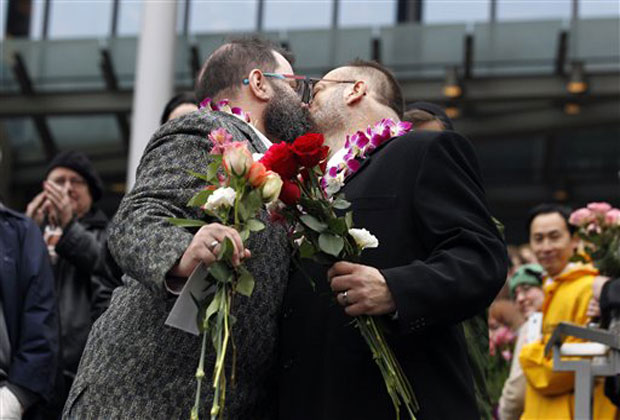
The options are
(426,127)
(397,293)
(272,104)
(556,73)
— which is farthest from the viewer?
(556,73)

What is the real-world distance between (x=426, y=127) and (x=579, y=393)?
150cm

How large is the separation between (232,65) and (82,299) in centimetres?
225

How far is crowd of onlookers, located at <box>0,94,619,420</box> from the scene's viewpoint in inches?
187

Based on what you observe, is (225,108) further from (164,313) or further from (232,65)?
(164,313)

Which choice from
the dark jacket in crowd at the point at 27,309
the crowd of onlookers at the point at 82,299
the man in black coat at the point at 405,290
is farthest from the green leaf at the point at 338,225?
the dark jacket in crowd at the point at 27,309

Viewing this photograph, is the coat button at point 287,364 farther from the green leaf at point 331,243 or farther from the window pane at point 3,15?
the window pane at point 3,15

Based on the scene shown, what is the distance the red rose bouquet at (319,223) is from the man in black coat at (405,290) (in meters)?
0.06

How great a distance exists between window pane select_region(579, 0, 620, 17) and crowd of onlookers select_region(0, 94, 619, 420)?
8.72 m

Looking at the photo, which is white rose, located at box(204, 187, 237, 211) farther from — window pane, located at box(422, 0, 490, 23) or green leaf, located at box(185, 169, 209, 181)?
window pane, located at box(422, 0, 490, 23)

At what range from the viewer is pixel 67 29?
17.6m

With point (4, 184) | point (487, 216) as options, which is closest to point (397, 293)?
point (487, 216)

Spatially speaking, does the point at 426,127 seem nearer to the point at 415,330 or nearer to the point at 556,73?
the point at 415,330

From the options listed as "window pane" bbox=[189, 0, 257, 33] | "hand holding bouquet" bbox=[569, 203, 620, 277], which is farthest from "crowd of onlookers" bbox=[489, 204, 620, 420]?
"window pane" bbox=[189, 0, 257, 33]

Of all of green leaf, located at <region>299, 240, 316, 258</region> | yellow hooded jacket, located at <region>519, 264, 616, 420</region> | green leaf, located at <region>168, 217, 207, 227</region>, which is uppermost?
Result: green leaf, located at <region>168, 217, 207, 227</region>
